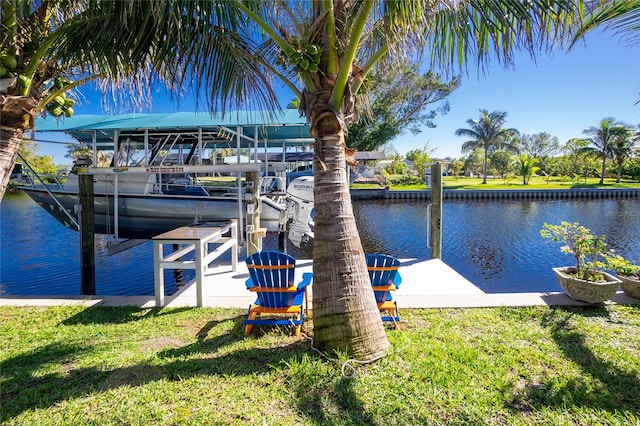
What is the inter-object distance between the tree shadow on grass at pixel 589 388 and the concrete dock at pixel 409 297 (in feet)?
4.29

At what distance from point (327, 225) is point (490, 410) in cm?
185

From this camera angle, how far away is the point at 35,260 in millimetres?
11609

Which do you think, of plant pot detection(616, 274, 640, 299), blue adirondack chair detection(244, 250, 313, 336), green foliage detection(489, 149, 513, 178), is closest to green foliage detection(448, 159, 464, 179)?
green foliage detection(489, 149, 513, 178)

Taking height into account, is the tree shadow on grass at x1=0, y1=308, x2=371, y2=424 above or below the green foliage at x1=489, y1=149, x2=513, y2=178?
below

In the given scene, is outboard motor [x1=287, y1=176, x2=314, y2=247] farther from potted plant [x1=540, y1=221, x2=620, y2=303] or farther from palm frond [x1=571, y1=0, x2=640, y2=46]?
palm frond [x1=571, y1=0, x2=640, y2=46]

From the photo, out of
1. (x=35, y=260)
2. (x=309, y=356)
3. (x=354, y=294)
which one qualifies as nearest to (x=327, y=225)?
(x=354, y=294)

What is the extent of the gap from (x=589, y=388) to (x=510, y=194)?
32431 millimetres

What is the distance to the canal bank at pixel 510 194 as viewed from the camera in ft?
103

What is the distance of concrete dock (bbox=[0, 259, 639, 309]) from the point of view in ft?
15.6

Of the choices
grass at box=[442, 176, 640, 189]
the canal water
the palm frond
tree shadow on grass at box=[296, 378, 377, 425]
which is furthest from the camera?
grass at box=[442, 176, 640, 189]

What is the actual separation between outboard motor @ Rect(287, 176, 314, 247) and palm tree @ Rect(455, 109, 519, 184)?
135 feet

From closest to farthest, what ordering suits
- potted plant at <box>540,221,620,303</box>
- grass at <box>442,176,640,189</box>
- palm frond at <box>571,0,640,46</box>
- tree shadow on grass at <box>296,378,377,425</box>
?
tree shadow on grass at <box>296,378,377,425</box>, palm frond at <box>571,0,640,46</box>, potted plant at <box>540,221,620,303</box>, grass at <box>442,176,640,189</box>

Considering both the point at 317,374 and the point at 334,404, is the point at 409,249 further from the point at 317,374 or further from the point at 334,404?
the point at 334,404

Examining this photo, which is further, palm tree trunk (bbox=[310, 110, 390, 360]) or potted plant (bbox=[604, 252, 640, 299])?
potted plant (bbox=[604, 252, 640, 299])
